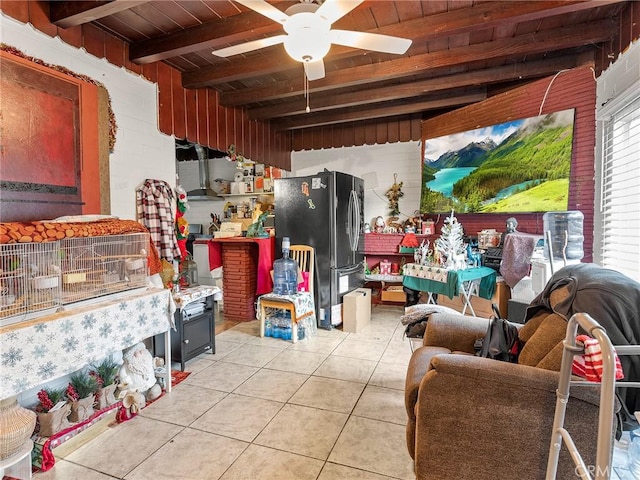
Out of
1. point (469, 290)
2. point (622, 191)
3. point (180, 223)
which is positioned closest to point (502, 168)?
point (622, 191)

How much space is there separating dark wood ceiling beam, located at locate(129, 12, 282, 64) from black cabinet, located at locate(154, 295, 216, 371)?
222cm

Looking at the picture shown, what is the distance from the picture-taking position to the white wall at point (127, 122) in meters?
2.48

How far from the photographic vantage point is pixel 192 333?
3.07 m

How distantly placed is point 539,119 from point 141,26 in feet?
12.3

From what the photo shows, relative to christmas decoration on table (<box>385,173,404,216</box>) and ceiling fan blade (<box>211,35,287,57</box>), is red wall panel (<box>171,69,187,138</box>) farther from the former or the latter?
christmas decoration on table (<box>385,173,404,216</box>)

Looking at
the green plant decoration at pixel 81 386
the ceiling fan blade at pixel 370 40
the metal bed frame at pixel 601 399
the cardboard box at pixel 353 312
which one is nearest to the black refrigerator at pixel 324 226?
the cardboard box at pixel 353 312

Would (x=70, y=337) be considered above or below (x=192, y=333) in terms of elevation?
above

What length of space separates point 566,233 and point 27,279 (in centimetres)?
394

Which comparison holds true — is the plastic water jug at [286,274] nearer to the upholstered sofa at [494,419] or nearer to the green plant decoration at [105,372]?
the green plant decoration at [105,372]

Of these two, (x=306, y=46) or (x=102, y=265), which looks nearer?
(x=306, y=46)

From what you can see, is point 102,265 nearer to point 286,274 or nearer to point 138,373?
point 138,373

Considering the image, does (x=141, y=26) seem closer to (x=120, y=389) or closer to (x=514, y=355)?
(x=120, y=389)

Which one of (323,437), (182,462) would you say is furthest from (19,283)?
(323,437)

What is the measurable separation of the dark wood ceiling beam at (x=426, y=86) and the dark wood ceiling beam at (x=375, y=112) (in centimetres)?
35
